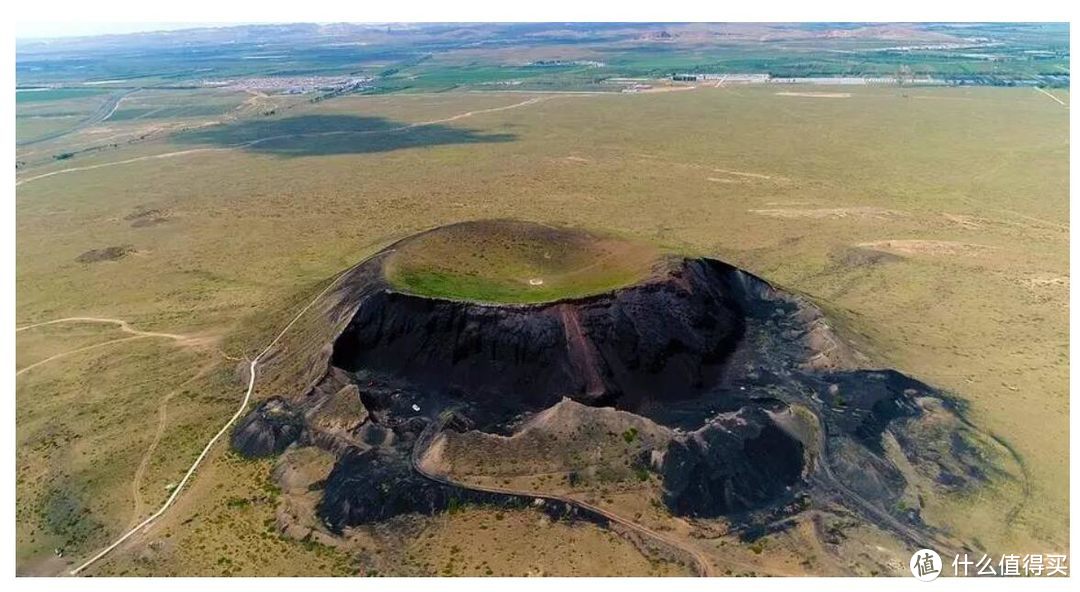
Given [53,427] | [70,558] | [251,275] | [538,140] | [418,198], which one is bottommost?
[70,558]

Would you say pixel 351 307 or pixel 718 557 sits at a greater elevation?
pixel 351 307

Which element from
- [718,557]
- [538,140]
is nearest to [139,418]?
[718,557]

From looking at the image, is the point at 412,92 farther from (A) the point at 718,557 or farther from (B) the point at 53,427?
(A) the point at 718,557

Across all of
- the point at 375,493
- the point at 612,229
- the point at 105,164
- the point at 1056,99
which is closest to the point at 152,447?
the point at 375,493

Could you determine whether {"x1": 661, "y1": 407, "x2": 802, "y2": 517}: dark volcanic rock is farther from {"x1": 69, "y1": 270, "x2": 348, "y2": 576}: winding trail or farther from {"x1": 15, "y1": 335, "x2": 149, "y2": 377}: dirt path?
{"x1": 15, "y1": 335, "x2": 149, "y2": 377}: dirt path

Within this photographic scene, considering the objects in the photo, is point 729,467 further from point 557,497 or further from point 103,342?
point 103,342

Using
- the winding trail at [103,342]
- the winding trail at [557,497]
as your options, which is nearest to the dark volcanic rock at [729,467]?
the winding trail at [557,497]

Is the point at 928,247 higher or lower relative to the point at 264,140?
lower
